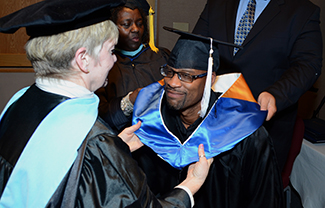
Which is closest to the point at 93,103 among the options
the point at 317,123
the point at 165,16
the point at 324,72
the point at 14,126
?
the point at 14,126

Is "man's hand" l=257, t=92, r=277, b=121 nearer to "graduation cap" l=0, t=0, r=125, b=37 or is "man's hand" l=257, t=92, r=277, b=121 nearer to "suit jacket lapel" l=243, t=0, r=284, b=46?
"suit jacket lapel" l=243, t=0, r=284, b=46

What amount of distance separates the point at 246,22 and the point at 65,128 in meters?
1.53

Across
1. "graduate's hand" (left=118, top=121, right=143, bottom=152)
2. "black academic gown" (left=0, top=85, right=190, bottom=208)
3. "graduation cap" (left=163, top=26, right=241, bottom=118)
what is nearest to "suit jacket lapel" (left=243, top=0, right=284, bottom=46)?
"graduation cap" (left=163, top=26, right=241, bottom=118)

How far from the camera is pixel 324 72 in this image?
4.05 metres

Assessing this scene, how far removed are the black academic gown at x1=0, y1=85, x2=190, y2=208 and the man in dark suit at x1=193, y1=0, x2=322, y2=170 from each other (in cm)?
101

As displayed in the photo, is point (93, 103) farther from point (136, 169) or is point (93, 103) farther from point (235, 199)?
point (235, 199)

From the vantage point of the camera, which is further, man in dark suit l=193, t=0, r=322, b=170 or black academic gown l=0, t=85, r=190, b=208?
man in dark suit l=193, t=0, r=322, b=170

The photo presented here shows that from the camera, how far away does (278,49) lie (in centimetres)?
190

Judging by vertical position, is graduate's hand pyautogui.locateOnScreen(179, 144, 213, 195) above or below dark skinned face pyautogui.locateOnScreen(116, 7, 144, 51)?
below

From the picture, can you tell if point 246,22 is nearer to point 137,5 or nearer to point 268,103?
point 268,103

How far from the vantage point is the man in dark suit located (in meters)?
1.73

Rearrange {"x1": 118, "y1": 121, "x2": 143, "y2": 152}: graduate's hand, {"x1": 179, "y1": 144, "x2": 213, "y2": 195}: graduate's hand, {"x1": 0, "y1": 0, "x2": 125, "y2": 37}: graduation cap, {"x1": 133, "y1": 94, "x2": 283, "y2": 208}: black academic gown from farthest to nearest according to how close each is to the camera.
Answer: {"x1": 118, "y1": 121, "x2": 143, "y2": 152}: graduate's hand
{"x1": 133, "y1": 94, "x2": 283, "y2": 208}: black academic gown
{"x1": 179, "y1": 144, "x2": 213, "y2": 195}: graduate's hand
{"x1": 0, "y1": 0, "x2": 125, "y2": 37}: graduation cap

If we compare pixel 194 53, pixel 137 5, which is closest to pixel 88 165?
pixel 194 53

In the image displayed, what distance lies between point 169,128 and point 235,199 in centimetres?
56
